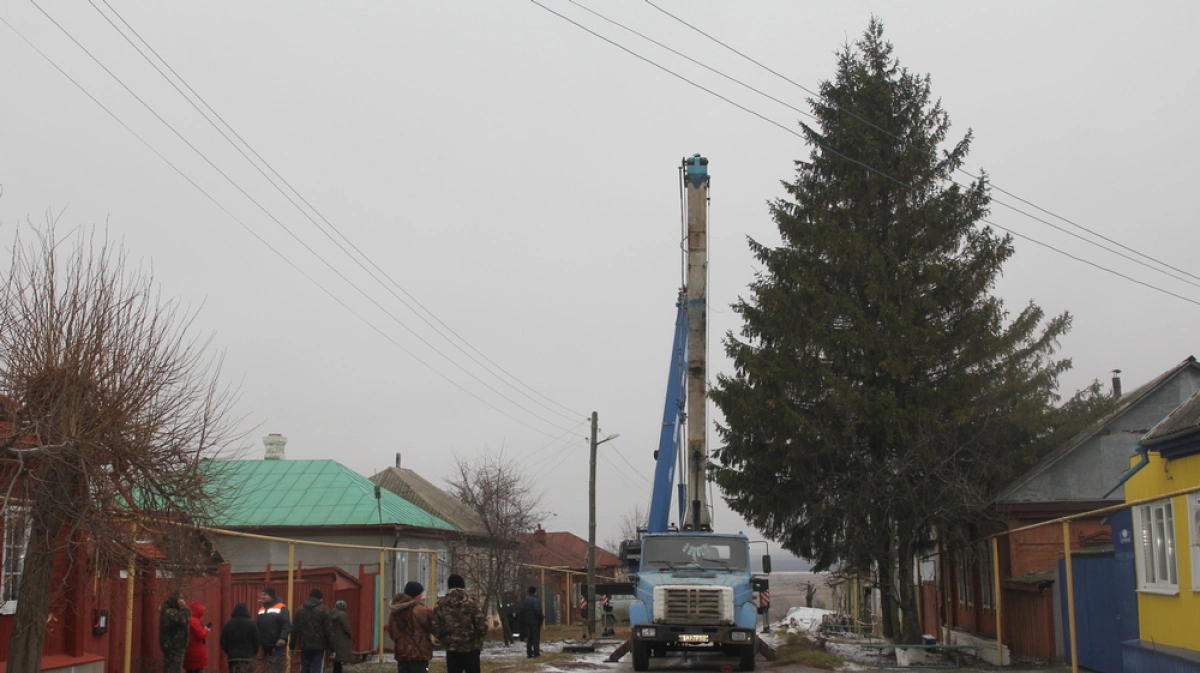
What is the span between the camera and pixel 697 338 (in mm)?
24562

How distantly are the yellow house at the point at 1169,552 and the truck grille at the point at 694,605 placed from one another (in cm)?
654

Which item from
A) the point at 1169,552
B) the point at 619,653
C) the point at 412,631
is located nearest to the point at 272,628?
the point at 412,631

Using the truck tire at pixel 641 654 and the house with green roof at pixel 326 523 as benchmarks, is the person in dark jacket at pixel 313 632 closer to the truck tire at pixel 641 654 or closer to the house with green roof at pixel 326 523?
the truck tire at pixel 641 654

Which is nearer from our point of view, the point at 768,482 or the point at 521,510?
the point at 768,482

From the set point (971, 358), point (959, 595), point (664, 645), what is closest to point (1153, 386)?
point (971, 358)

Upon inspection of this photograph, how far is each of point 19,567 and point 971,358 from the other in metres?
18.2

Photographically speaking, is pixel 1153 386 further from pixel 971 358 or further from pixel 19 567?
pixel 19 567

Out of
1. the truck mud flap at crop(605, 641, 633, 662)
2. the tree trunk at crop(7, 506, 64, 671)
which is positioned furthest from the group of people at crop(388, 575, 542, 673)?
the truck mud flap at crop(605, 641, 633, 662)

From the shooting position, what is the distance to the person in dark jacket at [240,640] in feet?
45.5

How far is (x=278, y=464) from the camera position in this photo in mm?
35906

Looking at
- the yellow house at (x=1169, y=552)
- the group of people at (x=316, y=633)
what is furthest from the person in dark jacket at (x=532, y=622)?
the yellow house at (x=1169, y=552)

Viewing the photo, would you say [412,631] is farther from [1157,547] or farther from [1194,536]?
[1157,547]

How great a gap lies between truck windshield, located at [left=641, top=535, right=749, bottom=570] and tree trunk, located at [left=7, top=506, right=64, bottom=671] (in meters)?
11.3

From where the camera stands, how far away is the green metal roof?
31297 millimetres
